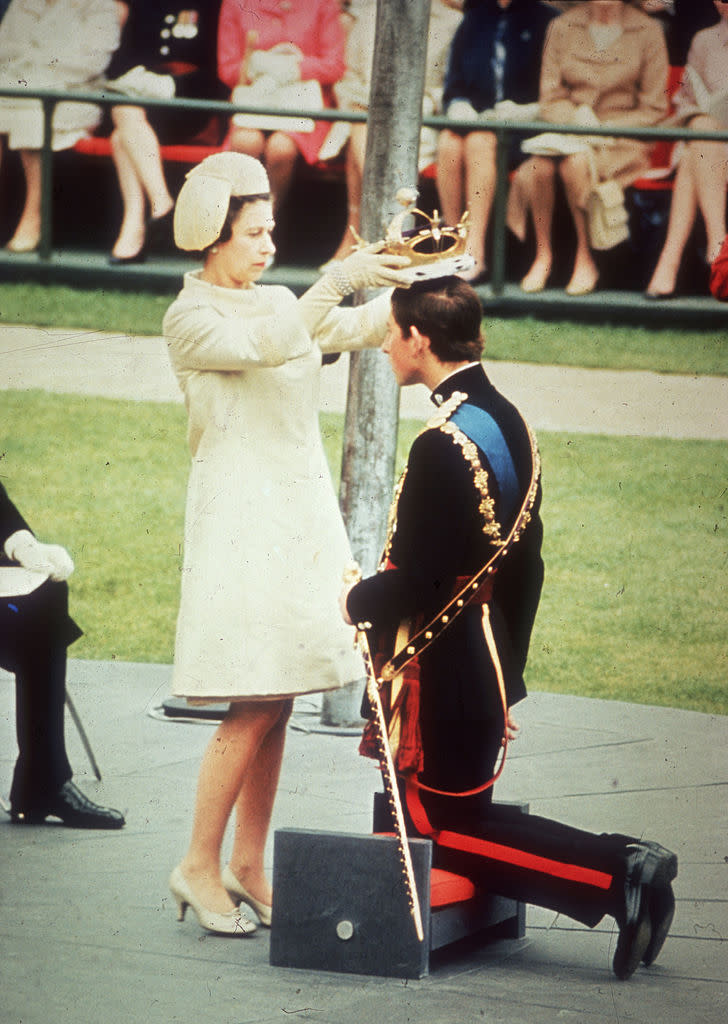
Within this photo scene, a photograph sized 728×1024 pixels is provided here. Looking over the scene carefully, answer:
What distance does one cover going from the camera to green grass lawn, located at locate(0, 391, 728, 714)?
28.3 feet

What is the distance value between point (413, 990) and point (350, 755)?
7.31 feet

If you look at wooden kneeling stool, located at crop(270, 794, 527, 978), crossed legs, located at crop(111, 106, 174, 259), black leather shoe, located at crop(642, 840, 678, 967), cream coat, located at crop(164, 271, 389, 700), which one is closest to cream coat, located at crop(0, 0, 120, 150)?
crossed legs, located at crop(111, 106, 174, 259)

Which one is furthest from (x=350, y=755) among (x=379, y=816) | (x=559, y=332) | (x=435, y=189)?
(x=435, y=189)

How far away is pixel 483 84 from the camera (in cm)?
1239

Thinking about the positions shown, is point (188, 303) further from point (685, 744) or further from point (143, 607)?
point (143, 607)

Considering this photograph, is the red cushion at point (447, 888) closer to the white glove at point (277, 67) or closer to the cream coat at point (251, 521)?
the cream coat at point (251, 521)

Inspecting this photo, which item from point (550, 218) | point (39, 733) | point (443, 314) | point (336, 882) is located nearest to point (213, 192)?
point (443, 314)

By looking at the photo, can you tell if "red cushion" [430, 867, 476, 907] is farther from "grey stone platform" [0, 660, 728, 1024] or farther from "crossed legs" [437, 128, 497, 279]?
"crossed legs" [437, 128, 497, 279]

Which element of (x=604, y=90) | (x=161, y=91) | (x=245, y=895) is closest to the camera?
(x=245, y=895)

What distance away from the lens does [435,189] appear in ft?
43.4

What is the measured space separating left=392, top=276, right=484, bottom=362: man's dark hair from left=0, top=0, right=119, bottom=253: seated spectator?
8360 mm

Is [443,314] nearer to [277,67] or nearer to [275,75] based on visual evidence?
[277,67]

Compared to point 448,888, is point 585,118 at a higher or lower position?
higher

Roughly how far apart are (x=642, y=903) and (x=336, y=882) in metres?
0.67
